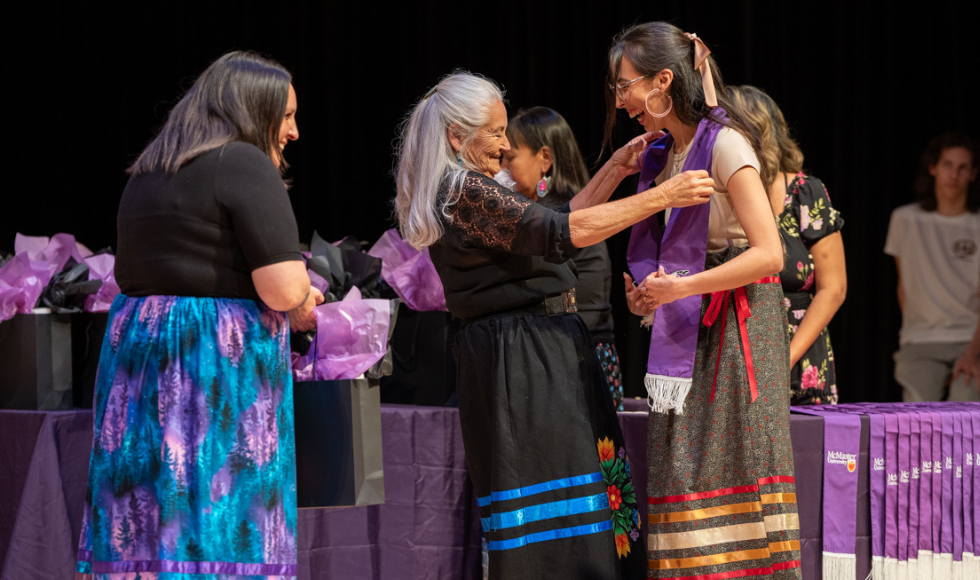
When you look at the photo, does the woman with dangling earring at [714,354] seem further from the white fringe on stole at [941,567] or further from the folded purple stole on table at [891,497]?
the white fringe on stole at [941,567]

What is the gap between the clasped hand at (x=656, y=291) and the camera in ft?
5.85

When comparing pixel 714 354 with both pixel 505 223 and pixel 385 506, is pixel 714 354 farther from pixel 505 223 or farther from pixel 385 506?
pixel 385 506

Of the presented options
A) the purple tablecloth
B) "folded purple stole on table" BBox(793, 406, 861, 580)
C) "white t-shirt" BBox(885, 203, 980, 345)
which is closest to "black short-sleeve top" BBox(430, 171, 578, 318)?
the purple tablecloth

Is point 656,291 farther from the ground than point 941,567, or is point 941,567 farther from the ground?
point 656,291

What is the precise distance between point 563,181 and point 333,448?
141 centimetres

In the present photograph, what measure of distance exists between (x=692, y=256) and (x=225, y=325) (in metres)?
0.96

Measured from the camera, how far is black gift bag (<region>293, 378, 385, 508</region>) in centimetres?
187

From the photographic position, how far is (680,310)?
1.89m

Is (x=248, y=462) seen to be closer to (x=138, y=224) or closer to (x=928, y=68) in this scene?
(x=138, y=224)

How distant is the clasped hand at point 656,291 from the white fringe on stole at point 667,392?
0.51 feet

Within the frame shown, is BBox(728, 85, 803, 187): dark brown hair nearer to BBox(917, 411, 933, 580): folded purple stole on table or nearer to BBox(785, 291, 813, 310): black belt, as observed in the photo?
BBox(785, 291, 813, 310): black belt

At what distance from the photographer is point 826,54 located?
4383mm

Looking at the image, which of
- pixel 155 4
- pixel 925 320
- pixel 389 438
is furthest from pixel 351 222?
pixel 925 320

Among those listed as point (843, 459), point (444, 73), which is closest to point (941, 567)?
point (843, 459)
